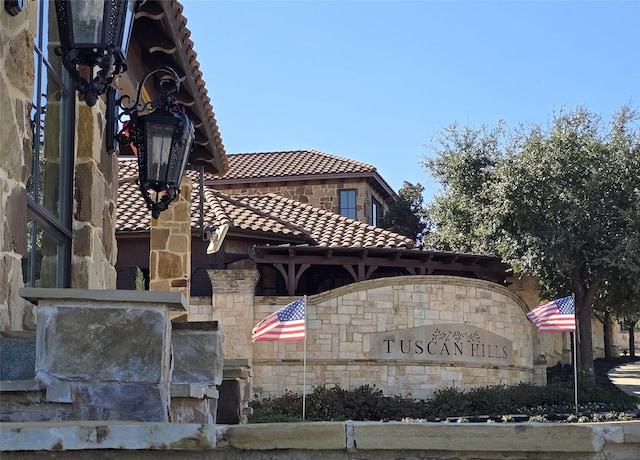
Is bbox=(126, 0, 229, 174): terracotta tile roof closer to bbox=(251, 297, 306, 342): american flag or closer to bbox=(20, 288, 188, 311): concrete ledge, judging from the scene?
bbox=(20, 288, 188, 311): concrete ledge

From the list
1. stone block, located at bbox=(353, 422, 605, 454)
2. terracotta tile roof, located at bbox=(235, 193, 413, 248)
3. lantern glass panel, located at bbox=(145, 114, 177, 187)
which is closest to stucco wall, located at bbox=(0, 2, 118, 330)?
lantern glass panel, located at bbox=(145, 114, 177, 187)

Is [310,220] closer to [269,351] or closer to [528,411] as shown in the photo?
[269,351]

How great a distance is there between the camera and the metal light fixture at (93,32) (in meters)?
5.03

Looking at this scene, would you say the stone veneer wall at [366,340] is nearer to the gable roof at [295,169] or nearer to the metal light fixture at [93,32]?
the gable roof at [295,169]

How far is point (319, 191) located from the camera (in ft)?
116

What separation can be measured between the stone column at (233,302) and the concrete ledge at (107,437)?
19957 millimetres

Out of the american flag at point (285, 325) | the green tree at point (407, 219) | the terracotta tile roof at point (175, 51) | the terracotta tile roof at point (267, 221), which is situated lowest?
the american flag at point (285, 325)

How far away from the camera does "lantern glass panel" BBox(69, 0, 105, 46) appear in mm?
5027

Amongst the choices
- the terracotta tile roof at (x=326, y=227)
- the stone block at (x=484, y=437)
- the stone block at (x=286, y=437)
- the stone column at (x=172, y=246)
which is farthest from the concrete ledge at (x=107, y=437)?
the terracotta tile roof at (x=326, y=227)

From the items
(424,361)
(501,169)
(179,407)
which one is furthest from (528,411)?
(179,407)

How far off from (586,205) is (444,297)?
6.86m

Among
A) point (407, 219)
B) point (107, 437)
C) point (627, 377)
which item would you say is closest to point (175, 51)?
point (107, 437)

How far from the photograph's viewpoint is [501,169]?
98.6 ft

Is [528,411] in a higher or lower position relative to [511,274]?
lower
